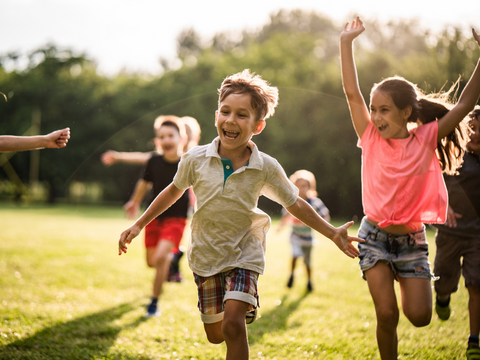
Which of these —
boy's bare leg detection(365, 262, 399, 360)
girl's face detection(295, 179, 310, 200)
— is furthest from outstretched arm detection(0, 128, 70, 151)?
girl's face detection(295, 179, 310, 200)

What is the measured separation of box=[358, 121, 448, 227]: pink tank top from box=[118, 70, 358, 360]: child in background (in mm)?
424

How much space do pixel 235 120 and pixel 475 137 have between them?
2237mm

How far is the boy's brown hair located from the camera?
9.11 feet

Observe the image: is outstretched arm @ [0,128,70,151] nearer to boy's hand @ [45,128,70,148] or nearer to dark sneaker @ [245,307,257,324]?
boy's hand @ [45,128,70,148]

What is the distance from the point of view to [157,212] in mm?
2842

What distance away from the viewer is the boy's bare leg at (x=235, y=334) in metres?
2.48

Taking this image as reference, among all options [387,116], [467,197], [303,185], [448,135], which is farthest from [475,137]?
[303,185]

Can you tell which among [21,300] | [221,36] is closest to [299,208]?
[21,300]

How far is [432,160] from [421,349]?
151cm

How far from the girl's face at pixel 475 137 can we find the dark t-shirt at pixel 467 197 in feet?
0.18

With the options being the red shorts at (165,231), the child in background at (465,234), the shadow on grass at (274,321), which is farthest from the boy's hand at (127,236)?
the child in background at (465,234)

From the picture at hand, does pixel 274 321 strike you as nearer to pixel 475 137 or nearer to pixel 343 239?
pixel 343 239

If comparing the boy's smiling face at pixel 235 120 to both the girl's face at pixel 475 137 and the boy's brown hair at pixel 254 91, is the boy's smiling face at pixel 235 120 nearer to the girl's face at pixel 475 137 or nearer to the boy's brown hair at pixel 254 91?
the boy's brown hair at pixel 254 91

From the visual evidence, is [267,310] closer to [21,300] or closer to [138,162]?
[138,162]
